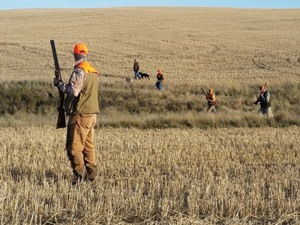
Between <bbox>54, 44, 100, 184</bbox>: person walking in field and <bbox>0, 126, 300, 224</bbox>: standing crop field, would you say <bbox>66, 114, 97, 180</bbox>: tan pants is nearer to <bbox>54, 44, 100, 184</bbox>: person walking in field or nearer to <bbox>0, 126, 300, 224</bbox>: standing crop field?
<bbox>54, 44, 100, 184</bbox>: person walking in field

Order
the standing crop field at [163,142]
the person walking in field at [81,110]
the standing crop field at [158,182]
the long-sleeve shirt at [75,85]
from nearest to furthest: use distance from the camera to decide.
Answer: the standing crop field at [158,182] → the standing crop field at [163,142] → the long-sleeve shirt at [75,85] → the person walking in field at [81,110]

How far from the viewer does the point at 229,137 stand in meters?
12.1

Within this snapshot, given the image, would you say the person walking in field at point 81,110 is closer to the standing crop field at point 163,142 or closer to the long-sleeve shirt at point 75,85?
the long-sleeve shirt at point 75,85

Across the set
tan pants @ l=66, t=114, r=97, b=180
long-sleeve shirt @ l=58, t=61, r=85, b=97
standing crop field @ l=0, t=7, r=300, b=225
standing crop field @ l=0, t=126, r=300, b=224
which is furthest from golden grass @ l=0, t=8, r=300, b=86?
long-sleeve shirt @ l=58, t=61, r=85, b=97

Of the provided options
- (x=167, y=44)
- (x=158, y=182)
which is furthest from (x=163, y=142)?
(x=167, y=44)

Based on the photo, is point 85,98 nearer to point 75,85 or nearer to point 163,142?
point 75,85

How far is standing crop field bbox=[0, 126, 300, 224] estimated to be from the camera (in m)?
5.10

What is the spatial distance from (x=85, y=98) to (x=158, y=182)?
142cm

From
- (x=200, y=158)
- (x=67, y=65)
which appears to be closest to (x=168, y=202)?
(x=200, y=158)

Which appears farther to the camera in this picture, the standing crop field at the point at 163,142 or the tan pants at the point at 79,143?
the tan pants at the point at 79,143

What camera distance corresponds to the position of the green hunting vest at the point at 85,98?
22.5 ft

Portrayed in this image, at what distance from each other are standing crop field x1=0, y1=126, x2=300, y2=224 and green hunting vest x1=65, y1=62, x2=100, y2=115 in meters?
0.89

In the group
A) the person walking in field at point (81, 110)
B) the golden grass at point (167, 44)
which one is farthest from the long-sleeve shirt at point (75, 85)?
→ the golden grass at point (167, 44)

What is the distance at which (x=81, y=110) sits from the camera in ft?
22.6
